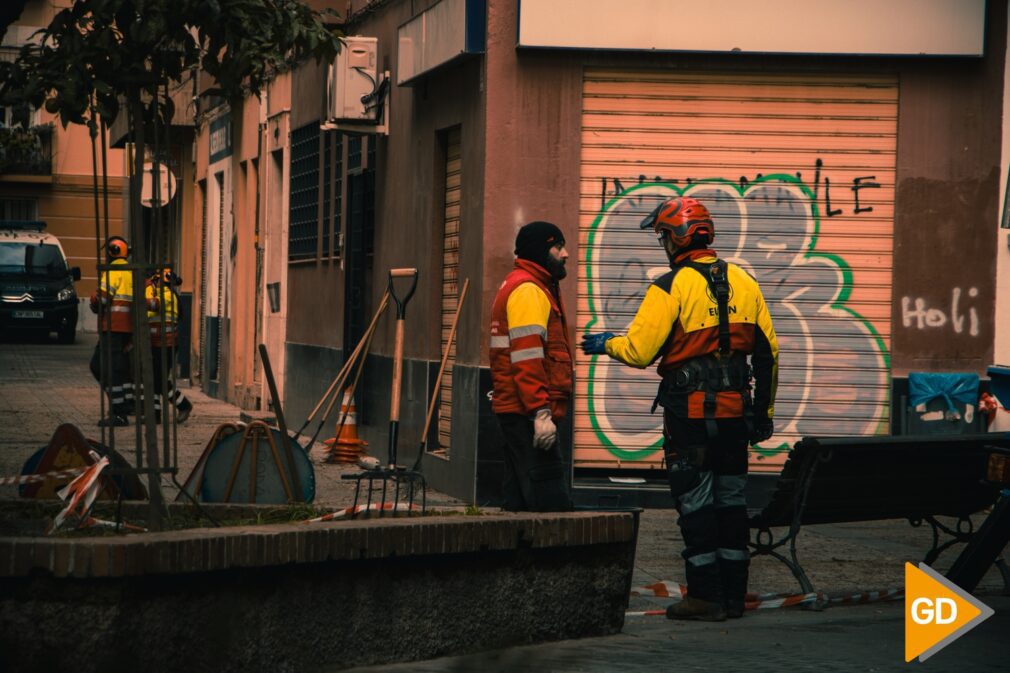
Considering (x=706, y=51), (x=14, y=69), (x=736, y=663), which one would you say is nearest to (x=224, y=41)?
(x=14, y=69)

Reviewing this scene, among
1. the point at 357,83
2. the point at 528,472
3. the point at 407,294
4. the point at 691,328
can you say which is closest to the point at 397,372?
the point at 407,294

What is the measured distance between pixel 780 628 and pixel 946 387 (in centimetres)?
476

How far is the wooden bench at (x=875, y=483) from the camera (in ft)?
26.4

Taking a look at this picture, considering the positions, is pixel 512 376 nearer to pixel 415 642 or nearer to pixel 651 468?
pixel 415 642

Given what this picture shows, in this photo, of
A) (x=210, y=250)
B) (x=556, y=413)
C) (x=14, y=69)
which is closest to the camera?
(x=14, y=69)

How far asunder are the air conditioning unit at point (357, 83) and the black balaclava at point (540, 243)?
22.1 feet

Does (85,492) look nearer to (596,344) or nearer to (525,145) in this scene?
(596,344)

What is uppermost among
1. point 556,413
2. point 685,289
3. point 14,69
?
point 14,69

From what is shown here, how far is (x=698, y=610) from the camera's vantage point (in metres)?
7.81

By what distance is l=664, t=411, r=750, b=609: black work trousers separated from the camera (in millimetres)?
7852

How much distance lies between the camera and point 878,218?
39.5ft

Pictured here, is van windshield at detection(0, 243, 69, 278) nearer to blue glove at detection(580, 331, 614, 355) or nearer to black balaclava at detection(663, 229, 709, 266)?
blue glove at detection(580, 331, 614, 355)

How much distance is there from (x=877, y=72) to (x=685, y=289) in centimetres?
469

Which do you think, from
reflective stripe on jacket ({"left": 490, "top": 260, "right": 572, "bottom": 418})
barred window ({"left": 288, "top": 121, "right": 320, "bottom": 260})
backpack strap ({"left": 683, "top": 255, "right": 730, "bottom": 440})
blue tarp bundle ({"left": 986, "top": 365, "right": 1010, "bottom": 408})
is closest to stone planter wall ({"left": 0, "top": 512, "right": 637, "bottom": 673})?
backpack strap ({"left": 683, "top": 255, "right": 730, "bottom": 440})
